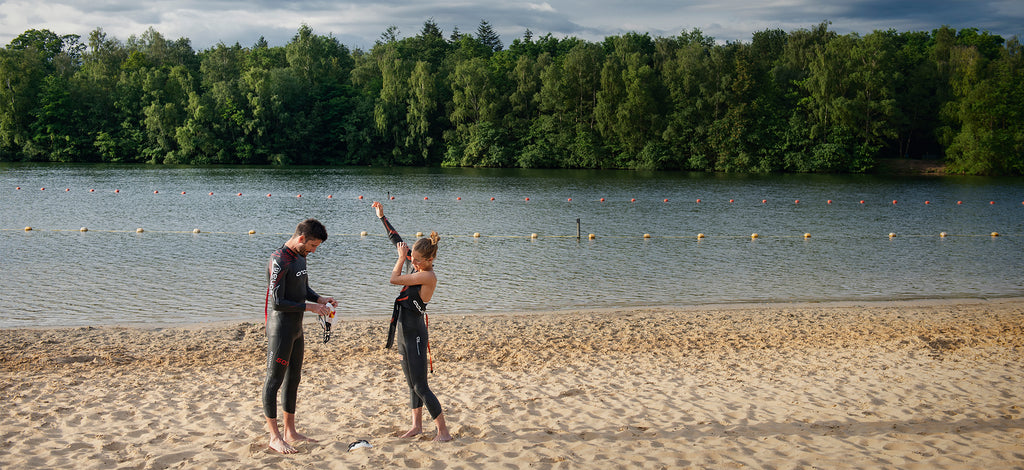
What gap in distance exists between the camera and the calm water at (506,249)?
46.8 ft

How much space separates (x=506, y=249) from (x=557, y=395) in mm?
13302

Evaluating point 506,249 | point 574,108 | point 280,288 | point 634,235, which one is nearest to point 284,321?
point 280,288

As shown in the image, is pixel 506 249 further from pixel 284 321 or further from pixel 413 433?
pixel 284 321

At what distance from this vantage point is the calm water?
1427 centimetres

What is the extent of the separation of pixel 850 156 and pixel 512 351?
65.3 meters

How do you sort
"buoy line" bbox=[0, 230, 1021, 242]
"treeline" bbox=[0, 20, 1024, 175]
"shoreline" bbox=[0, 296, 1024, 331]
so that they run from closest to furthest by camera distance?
"shoreline" bbox=[0, 296, 1024, 331] → "buoy line" bbox=[0, 230, 1021, 242] → "treeline" bbox=[0, 20, 1024, 175]

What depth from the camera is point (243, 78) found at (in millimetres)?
79375

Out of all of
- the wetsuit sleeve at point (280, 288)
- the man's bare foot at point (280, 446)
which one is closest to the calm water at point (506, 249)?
the man's bare foot at point (280, 446)

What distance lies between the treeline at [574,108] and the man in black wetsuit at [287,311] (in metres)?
67.3

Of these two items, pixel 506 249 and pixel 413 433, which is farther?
pixel 506 249

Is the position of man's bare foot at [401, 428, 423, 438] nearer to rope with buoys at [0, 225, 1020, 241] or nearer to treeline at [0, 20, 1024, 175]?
rope with buoys at [0, 225, 1020, 241]

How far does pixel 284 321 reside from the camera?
590 cm

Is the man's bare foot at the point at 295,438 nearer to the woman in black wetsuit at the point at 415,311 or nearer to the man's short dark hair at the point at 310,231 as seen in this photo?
the woman in black wetsuit at the point at 415,311

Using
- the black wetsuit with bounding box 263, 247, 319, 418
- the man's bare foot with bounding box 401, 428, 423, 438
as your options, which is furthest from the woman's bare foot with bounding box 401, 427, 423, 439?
the black wetsuit with bounding box 263, 247, 319, 418
